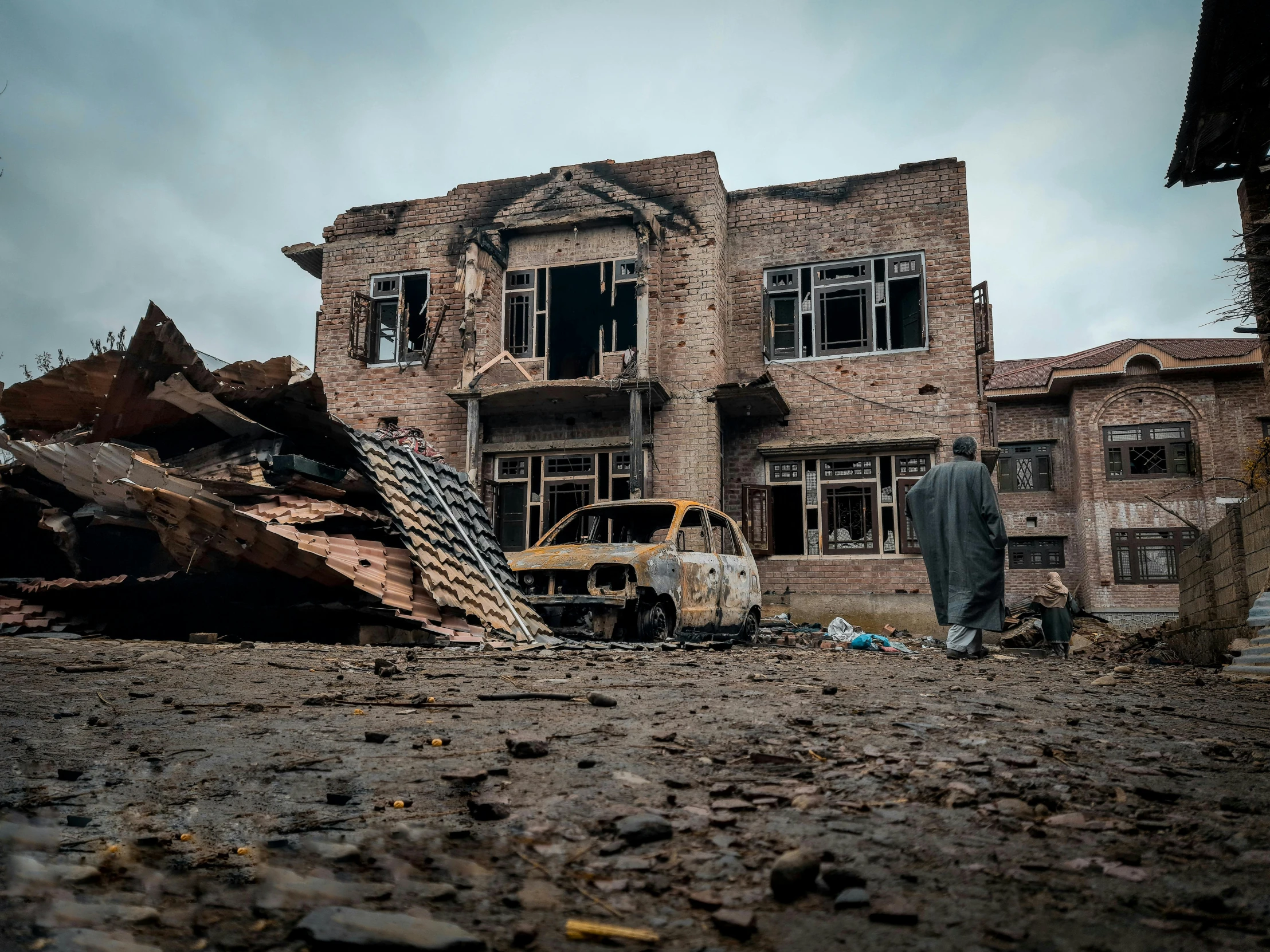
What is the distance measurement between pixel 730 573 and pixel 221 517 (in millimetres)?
5191

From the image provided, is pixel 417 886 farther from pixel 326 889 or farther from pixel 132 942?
pixel 132 942

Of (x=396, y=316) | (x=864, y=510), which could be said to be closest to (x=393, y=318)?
(x=396, y=316)

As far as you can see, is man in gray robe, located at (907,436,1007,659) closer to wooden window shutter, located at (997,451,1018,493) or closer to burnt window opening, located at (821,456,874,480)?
burnt window opening, located at (821,456,874,480)

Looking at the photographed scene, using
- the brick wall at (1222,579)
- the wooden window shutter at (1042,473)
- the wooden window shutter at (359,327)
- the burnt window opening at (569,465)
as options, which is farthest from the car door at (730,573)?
the wooden window shutter at (1042,473)

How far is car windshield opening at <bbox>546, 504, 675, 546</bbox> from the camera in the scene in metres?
9.41

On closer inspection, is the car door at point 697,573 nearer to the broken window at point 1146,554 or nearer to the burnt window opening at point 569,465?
the burnt window opening at point 569,465

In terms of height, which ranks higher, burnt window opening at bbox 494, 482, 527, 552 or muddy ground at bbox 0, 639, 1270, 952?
burnt window opening at bbox 494, 482, 527, 552

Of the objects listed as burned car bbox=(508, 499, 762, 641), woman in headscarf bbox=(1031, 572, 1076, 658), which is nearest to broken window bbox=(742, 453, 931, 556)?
woman in headscarf bbox=(1031, 572, 1076, 658)

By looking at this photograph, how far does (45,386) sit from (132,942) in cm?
859

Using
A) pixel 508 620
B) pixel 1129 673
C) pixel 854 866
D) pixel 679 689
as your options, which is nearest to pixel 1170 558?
pixel 1129 673

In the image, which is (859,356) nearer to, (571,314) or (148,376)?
(571,314)

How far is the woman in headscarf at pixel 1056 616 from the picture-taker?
37.0ft

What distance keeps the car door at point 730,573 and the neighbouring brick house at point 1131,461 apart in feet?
65.2

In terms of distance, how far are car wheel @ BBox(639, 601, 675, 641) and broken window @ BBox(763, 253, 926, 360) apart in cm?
897
